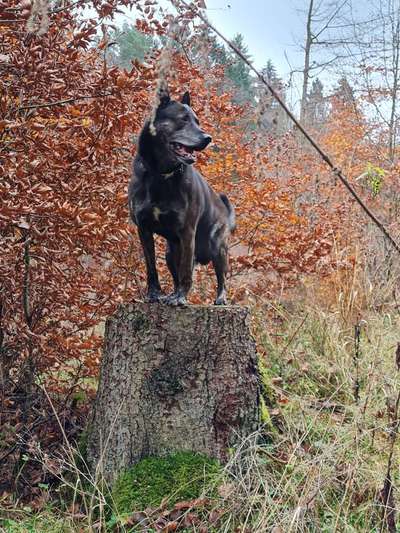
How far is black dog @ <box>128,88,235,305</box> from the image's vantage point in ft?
9.55

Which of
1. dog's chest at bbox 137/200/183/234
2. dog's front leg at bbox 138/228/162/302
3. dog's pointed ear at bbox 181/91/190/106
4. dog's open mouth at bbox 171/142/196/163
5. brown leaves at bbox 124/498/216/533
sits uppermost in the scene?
dog's pointed ear at bbox 181/91/190/106

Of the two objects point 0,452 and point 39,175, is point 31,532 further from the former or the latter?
point 39,175

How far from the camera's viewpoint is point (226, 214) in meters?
3.91

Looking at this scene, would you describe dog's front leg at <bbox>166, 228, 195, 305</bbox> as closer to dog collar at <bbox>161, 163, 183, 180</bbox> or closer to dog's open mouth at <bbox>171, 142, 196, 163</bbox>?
dog collar at <bbox>161, 163, 183, 180</bbox>

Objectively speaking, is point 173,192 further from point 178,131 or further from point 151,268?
point 151,268

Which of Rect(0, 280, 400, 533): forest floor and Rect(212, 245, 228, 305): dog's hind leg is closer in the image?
Rect(0, 280, 400, 533): forest floor

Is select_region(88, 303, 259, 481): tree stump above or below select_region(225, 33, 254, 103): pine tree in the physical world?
below

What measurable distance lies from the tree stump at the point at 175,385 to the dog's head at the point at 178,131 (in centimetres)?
94

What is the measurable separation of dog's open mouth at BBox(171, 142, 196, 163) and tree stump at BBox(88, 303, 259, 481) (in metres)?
0.94

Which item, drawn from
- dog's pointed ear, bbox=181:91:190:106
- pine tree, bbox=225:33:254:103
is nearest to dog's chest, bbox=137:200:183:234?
dog's pointed ear, bbox=181:91:190:106

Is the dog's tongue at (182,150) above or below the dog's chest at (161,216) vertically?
above

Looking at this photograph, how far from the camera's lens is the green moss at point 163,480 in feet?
10.3

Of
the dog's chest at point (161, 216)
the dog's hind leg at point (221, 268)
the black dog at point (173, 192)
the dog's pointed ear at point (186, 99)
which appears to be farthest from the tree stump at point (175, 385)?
the dog's pointed ear at point (186, 99)

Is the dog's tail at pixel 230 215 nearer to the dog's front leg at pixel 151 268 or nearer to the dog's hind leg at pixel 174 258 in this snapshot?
the dog's hind leg at pixel 174 258
